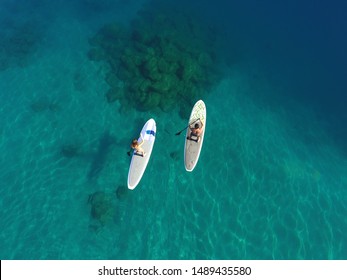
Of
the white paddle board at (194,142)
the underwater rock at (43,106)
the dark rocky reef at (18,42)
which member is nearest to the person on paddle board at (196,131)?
the white paddle board at (194,142)

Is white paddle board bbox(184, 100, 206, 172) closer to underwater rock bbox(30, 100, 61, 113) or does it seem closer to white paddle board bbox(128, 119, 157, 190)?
white paddle board bbox(128, 119, 157, 190)

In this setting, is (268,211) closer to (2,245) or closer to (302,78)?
(302,78)

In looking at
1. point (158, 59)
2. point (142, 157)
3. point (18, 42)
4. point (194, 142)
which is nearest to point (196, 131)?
point (194, 142)

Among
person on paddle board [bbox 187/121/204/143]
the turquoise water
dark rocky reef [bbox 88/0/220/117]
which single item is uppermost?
dark rocky reef [bbox 88/0/220/117]

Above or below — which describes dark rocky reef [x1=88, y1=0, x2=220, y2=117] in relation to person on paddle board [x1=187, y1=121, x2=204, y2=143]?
above

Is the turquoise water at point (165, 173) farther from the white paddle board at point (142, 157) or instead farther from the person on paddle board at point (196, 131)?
the person on paddle board at point (196, 131)

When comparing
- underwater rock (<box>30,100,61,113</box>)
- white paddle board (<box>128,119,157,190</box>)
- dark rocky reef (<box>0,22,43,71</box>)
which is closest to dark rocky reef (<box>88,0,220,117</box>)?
white paddle board (<box>128,119,157,190</box>)

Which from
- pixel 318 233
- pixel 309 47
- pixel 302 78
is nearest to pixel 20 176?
pixel 318 233
